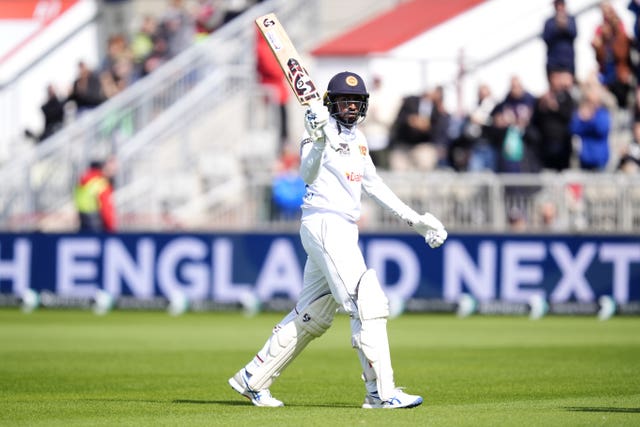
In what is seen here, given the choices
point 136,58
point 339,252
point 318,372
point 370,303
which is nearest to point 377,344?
point 370,303

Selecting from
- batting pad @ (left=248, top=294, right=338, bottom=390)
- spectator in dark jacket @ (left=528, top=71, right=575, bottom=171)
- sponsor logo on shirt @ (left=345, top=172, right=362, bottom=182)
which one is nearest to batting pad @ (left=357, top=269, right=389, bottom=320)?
batting pad @ (left=248, top=294, right=338, bottom=390)

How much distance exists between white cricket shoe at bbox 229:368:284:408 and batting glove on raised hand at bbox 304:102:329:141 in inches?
78.7

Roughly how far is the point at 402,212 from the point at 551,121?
11.8 m

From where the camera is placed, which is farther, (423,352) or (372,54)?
(372,54)

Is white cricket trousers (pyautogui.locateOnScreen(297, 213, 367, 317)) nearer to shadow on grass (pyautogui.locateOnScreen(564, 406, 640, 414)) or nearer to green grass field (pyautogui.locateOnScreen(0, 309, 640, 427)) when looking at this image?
green grass field (pyautogui.locateOnScreen(0, 309, 640, 427))

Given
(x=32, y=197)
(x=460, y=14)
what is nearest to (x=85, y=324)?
(x=32, y=197)

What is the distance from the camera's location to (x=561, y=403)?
10305mm

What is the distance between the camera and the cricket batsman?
9750mm

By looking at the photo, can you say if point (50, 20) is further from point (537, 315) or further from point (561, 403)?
point (561, 403)

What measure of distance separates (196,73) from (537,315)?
29.6 feet

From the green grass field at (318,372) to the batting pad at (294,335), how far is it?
322mm

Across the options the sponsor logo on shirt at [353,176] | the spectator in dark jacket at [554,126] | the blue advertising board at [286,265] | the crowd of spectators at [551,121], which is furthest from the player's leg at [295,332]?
the spectator in dark jacket at [554,126]

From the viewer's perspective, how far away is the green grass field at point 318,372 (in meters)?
9.52

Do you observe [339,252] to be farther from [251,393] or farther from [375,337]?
[251,393]
